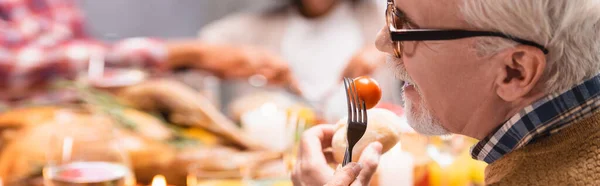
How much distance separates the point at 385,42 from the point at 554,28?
0.21 m

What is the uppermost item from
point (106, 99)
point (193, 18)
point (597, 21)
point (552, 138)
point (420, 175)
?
point (193, 18)

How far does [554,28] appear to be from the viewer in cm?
74

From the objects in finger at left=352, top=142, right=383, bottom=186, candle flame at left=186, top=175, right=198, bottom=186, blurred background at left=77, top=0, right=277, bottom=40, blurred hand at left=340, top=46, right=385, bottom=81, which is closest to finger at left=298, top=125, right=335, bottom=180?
finger at left=352, top=142, right=383, bottom=186

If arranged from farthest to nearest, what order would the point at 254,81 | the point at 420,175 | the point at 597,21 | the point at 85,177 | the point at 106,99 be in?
the point at 254,81 < the point at 106,99 < the point at 420,175 < the point at 85,177 < the point at 597,21

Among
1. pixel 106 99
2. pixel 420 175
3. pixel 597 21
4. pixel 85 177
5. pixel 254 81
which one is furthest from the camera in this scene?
pixel 254 81

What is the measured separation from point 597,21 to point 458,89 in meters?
0.17

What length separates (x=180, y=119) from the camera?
174cm

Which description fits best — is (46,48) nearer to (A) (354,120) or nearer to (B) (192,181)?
(B) (192,181)

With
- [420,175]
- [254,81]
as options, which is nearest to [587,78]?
[420,175]

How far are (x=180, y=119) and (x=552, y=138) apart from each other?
3.65 feet

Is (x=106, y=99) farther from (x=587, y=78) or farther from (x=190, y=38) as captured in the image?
(x=190, y=38)

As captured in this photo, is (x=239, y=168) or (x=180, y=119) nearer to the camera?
(x=239, y=168)

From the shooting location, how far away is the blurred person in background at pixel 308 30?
396 cm

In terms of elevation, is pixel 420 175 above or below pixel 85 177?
below
